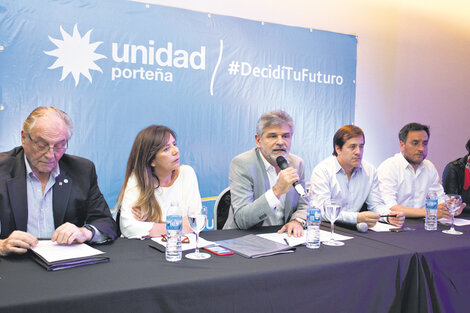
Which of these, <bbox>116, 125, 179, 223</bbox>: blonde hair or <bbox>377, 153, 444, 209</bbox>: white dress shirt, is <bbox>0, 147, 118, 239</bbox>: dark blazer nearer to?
<bbox>116, 125, 179, 223</bbox>: blonde hair

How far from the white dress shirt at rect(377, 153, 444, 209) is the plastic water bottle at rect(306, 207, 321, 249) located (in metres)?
1.52

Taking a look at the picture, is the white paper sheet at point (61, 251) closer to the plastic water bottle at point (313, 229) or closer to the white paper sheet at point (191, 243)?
the white paper sheet at point (191, 243)

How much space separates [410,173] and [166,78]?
2.26m

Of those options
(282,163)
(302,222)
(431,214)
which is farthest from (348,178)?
(282,163)

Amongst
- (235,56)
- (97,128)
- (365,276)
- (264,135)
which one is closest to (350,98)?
(235,56)

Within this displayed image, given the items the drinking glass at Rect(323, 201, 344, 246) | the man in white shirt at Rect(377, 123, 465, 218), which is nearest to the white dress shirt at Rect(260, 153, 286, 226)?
the drinking glass at Rect(323, 201, 344, 246)

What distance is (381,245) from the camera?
168 cm

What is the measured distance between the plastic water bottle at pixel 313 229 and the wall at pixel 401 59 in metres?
2.59

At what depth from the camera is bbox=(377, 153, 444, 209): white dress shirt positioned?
3012 millimetres

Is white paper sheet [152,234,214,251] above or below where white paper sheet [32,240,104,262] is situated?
below

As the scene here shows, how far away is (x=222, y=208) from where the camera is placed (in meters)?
2.54

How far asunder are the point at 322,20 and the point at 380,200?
2.29 m

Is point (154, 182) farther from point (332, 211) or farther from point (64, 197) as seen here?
point (332, 211)

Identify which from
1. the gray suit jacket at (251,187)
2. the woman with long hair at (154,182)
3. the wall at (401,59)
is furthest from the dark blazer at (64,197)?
the wall at (401,59)
